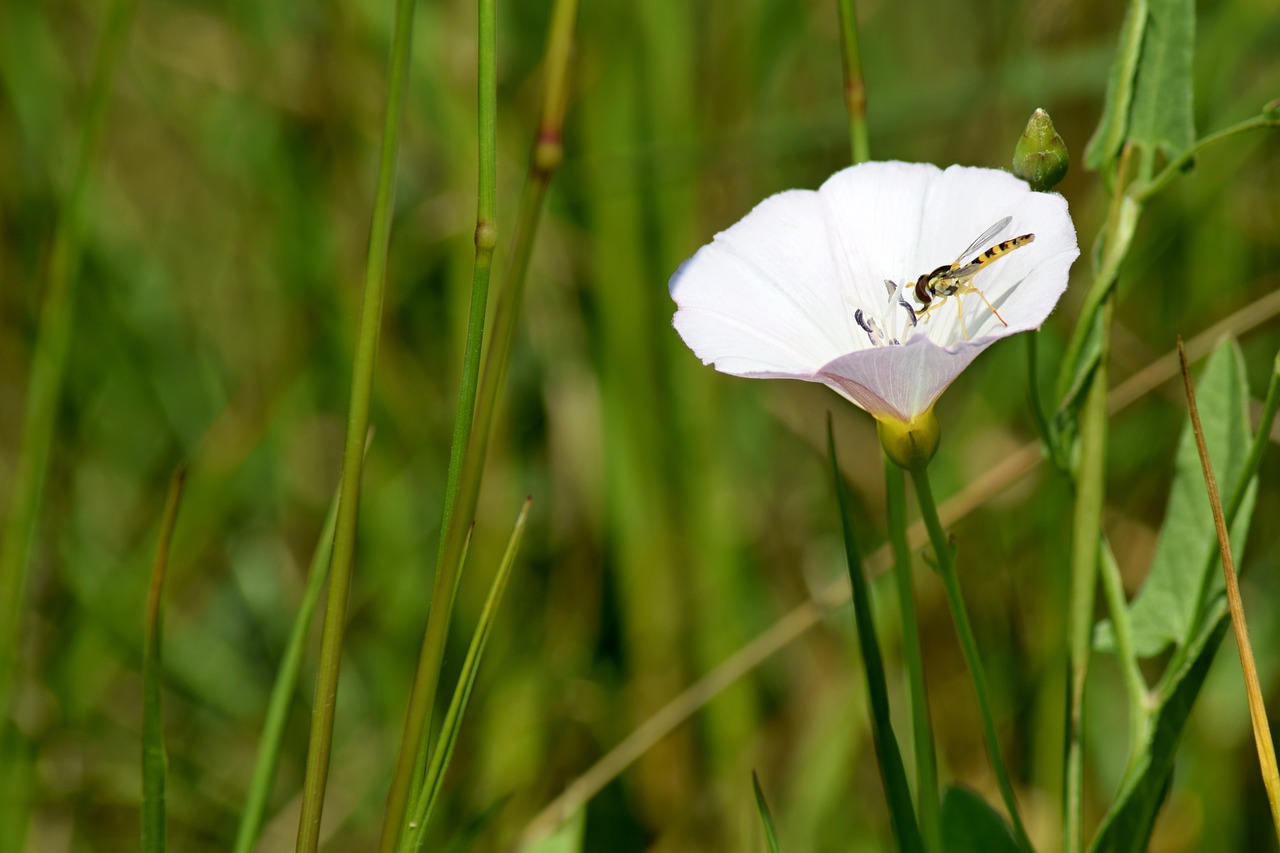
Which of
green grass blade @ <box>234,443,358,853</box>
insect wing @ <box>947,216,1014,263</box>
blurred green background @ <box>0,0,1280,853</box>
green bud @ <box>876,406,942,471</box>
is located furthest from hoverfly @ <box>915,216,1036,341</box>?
blurred green background @ <box>0,0,1280,853</box>

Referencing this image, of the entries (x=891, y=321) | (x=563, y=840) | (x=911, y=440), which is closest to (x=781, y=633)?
(x=563, y=840)

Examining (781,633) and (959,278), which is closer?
(959,278)

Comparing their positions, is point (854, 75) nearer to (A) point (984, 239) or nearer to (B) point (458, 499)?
(A) point (984, 239)

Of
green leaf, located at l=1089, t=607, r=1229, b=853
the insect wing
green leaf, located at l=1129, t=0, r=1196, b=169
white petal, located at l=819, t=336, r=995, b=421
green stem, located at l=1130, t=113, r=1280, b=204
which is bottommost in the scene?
green leaf, located at l=1089, t=607, r=1229, b=853

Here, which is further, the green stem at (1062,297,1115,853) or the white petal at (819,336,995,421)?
the green stem at (1062,297,1115,853)

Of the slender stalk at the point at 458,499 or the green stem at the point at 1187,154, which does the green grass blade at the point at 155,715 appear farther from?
the green stem at the point at 1187,154

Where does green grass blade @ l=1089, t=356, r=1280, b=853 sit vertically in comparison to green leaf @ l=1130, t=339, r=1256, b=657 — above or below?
below

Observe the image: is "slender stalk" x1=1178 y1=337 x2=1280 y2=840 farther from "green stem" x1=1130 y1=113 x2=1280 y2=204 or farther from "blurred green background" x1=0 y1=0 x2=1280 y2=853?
"blurred green background" x1=0 y1=0 x2=1280 y2=853
